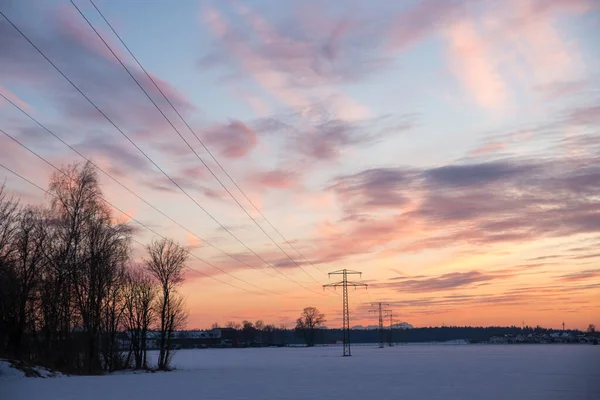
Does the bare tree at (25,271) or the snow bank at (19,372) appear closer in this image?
the snow bank at (19,372)

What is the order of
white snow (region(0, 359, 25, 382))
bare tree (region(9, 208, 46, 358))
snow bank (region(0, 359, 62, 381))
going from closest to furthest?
white snow (region(0, 359, 25, 382)), snow bank (region(0, 359, 62, 381)), bare tree (region(9, 208, 46, 358))

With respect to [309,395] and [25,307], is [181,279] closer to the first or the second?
[25,307]

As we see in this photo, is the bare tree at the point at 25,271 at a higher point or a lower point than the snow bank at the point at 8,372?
higher

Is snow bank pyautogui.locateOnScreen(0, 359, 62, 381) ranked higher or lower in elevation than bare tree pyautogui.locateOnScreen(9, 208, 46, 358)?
lower

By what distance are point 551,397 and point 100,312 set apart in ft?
147

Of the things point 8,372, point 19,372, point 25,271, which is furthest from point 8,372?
point 25,271

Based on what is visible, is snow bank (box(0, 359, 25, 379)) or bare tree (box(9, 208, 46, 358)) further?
bare tree (box(9, 208, 46, 358))

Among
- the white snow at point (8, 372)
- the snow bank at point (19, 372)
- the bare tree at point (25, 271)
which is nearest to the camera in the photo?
the white snow at point (8, 372)

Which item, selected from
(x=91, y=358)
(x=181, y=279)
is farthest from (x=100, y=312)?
(x=181, y=279)

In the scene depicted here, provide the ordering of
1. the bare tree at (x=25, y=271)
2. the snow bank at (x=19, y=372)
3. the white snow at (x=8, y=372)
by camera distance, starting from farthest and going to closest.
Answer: the bare tree at (x=25, y=271), the snow bank at (x=19, y=372), the white snow at (x=8, y=372)

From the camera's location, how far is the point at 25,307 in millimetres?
51156

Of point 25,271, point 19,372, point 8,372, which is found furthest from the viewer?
point 25,271

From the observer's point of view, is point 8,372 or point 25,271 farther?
point 25,271

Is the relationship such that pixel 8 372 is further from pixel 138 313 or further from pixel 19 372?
pixel 138 313
